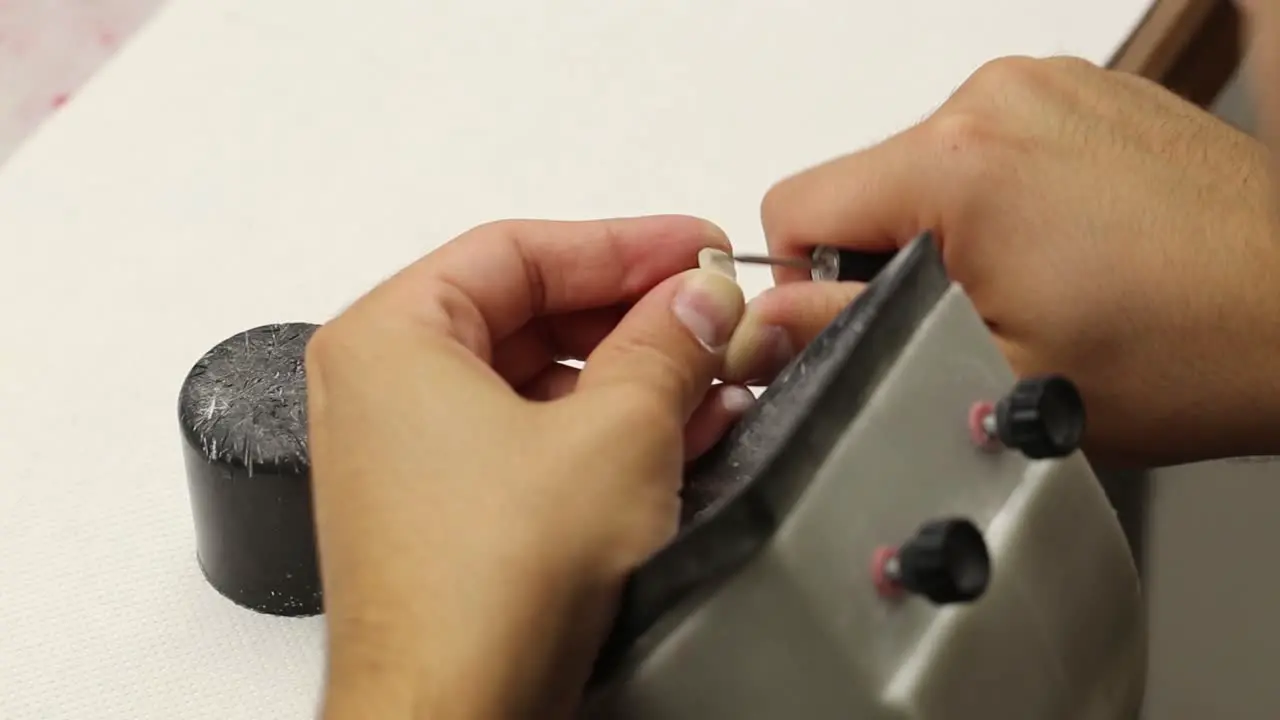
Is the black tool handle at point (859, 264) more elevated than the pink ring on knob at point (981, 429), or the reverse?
the pink ring on knob at point (981, 429)

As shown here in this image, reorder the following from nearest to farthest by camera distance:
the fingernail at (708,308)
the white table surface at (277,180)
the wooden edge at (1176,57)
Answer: the fingernail at (708,308)
the white table surface at (277,180)
the wooden edge at (1176,57)

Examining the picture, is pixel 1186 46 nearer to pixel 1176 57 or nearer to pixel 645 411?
pixel 1176 57

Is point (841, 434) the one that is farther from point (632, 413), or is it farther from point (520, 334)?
point (520, 334)

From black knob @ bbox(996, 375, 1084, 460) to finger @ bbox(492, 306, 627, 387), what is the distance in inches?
8.8

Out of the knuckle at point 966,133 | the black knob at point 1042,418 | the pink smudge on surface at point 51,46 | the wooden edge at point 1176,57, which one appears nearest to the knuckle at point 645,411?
the black knob at point 1042,418

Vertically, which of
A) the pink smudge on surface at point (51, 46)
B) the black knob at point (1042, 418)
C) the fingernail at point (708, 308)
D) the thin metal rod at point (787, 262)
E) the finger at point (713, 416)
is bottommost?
the finger at point (713, 416)

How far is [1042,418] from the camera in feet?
1.19

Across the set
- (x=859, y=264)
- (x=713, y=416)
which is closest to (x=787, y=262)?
(x=859, y=264)

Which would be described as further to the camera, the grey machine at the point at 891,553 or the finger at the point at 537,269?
the finger at the point at 537,269

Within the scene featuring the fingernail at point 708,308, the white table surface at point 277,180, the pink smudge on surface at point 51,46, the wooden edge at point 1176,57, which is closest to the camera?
the fingernail at point 708,308

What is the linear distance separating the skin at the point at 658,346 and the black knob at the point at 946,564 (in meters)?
0.08

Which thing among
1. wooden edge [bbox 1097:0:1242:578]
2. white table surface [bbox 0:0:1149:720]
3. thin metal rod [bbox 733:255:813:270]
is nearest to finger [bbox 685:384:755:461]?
thin metal rod [bbox 733:255:813:270]

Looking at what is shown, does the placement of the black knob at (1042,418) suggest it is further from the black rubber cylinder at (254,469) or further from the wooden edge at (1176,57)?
the wooden edge at (1176,57)

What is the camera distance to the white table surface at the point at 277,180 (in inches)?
22.5
